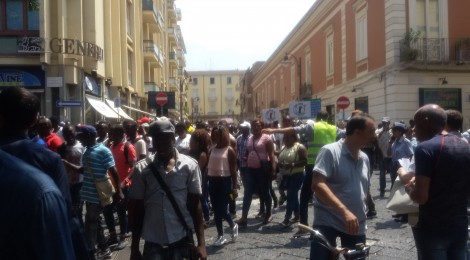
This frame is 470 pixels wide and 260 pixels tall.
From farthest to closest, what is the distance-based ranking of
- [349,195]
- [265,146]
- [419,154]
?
A: 1. [265,146]
2. [349,195]
3. [419,154]

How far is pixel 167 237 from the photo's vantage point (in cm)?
383

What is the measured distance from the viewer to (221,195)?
7.98 meters

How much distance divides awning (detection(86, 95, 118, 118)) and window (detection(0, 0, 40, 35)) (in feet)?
11.4

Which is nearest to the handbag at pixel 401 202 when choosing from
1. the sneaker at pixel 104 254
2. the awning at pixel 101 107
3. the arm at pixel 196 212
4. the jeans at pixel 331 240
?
the jeans at pixel 331 240

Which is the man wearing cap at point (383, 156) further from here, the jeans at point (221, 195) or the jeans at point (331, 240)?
the jeans at point (331, 240)

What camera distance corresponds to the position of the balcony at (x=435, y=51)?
20875 millimetres

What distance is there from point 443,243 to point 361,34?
22893mm

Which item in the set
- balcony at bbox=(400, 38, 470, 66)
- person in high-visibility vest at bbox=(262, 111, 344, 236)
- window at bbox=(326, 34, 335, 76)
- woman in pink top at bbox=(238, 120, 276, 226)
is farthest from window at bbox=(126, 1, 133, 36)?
person in high-visibility vest at bbox=(262, 111, 344, 236)

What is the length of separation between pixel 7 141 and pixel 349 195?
8.32ft

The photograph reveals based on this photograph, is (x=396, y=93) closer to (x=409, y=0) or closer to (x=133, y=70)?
(x=409, y=0)

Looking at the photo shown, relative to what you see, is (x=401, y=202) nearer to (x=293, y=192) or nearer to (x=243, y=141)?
(x=293, y=192)

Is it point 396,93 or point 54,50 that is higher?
point 54,50

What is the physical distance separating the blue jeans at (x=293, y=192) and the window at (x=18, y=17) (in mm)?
15537

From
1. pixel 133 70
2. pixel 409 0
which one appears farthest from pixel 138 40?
pixel 409 0
